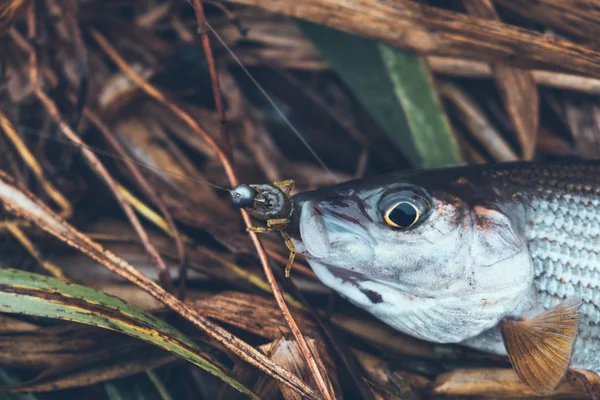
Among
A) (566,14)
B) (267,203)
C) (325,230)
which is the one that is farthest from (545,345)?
(566,14)

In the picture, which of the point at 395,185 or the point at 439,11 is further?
the point at 439,11

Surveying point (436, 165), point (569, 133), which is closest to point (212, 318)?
point (436, 165)

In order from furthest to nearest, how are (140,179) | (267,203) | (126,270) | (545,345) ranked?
(140,179) < (126,270) < (545,345) < (267,203)

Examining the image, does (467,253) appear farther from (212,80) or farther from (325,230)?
(212,80)

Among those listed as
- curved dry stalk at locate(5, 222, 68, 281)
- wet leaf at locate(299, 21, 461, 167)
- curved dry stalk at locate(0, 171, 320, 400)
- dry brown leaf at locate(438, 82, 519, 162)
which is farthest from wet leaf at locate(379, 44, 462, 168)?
curved dry stalk at locate(5, 222, 68, 281)

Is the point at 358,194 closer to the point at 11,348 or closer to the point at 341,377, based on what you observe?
the point at 341,377

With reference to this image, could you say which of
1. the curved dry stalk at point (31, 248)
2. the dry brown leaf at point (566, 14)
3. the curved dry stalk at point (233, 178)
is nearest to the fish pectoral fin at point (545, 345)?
the curved dry stalk at point (233, 178)

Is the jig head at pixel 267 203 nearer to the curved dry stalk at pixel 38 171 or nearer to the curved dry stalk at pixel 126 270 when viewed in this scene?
the curved dry stalk at pixel 126 270
